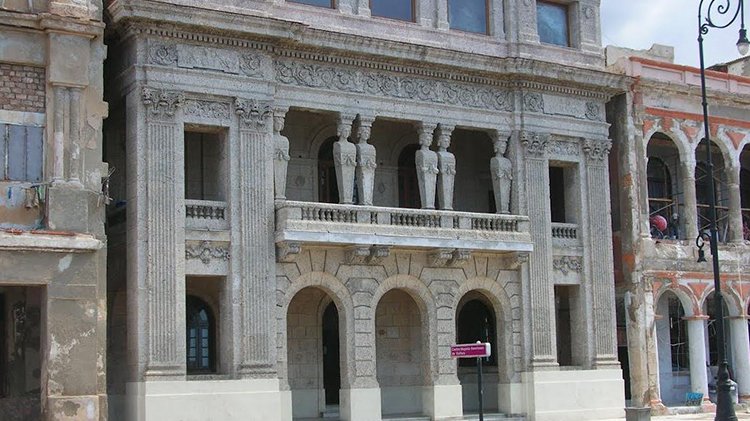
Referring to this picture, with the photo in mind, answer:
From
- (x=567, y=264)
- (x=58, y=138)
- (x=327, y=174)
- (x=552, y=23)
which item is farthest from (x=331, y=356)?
(x=552, y=23)

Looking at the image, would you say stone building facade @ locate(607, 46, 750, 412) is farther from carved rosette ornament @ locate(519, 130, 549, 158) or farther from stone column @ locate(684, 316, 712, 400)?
carved rosette ornament @ locate(519, 130, 549, 158)

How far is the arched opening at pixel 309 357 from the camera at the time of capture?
30.7 meters

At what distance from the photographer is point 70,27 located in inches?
966

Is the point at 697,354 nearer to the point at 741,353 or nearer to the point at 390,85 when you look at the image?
the point at 741,353

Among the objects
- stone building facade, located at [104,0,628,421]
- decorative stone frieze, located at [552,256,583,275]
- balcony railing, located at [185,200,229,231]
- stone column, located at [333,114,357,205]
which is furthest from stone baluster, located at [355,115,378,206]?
decorative stone frieze, located at [552,256,583,275]

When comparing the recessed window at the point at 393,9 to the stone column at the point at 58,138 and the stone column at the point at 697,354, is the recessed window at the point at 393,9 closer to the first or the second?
the stone column at the point at 58,138

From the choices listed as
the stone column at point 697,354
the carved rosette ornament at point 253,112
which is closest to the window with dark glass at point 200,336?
the carved rosette ornament at point 253,112

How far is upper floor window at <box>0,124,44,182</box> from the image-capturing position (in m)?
23.9

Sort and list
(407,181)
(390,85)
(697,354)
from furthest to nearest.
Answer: (697,354) → (407,181) → (390,85)

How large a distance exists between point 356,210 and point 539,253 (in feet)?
19.4

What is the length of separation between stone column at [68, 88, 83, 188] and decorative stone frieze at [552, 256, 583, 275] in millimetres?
13887

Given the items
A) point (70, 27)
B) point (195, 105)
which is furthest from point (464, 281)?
point (70, 27)

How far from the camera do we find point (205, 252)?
2697cm

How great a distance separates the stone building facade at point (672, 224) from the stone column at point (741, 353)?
0.03 metres
